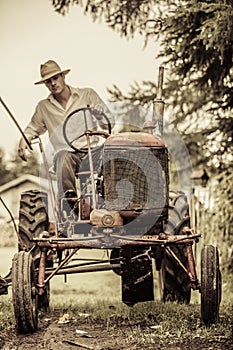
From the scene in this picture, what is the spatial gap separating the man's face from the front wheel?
1359mm

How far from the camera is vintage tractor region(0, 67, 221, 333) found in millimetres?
3398

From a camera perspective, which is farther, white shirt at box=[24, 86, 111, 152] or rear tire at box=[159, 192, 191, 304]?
Answer: rear tire at box=[159, 192, 191, 304]

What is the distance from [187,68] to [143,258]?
1.81 metres

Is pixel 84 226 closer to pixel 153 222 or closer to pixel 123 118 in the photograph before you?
pixel 153 222

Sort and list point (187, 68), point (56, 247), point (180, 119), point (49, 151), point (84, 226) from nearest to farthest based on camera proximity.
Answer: point (56, 247), point (84, 226), point (49, 151), point (187, 68), point (180, 119)

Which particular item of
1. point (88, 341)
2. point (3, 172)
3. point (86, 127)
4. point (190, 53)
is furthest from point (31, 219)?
point (3, 172)

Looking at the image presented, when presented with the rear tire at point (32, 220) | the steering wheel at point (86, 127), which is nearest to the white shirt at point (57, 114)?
the steering wheel at point (86, 127)

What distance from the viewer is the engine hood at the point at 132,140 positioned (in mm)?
3473

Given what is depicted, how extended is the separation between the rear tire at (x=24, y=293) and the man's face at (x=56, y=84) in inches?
45.7

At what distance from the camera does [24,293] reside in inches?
Answer: 129

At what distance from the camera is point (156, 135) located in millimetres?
3859

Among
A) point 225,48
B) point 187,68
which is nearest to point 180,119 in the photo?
point 187,68

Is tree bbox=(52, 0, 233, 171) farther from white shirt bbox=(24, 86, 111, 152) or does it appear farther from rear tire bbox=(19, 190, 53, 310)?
rear tire bbox=(19, 190, 53, 310)

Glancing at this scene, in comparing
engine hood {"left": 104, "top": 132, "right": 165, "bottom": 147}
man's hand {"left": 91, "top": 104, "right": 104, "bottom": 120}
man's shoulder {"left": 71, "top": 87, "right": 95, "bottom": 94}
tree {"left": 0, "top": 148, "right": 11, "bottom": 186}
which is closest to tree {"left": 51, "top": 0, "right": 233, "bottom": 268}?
man's shoulder {"left": 71, "top": 87, "right": 95, "bottom": 94}
